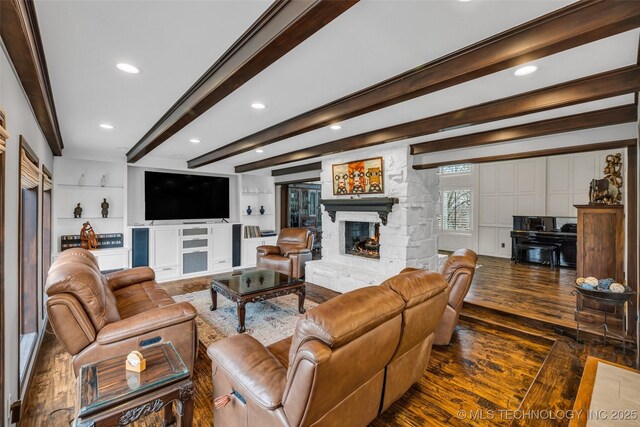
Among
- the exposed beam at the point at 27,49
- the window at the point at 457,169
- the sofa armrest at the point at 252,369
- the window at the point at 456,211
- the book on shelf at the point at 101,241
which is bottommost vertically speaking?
the sofa armrest at the point at 252,369

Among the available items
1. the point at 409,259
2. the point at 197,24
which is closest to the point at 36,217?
the point at 197,24

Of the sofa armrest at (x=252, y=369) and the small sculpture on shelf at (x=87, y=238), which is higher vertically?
the small sculpture on shelf at (x=87, y=238)

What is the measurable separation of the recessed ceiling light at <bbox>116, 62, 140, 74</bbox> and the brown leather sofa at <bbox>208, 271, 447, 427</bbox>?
1.94 meters

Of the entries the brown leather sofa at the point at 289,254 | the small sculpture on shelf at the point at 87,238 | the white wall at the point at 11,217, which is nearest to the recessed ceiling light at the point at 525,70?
the white wall at the point at 11,217

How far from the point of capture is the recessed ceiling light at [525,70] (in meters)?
1.92

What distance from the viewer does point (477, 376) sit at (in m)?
2.37

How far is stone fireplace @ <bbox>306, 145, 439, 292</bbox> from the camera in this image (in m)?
4.24

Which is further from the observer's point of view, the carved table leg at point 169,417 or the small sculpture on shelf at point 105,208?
the small sculpture on shelf at point 105,208

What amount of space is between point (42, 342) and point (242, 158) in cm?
385

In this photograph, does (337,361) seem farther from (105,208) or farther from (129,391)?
(105,208)

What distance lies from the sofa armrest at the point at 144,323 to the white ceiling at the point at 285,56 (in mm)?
1760

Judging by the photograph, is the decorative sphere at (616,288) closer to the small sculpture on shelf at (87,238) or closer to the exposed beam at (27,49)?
the exposed beam at (27,49)

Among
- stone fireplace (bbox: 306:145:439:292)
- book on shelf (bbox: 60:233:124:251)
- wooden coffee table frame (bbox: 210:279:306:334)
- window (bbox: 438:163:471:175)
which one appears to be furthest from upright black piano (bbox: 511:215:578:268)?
book on shelf (bbox: 60:233:124:251)

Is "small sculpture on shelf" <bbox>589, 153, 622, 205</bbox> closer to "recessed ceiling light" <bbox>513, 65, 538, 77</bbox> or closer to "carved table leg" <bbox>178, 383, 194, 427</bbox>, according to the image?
"recessed ceiling light" <bbox>513, 65, 538, 77</bbox>
